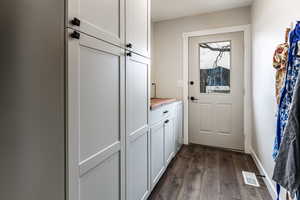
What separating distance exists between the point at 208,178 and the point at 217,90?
62.5 inches

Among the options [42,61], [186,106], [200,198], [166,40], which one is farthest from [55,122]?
[166,40]

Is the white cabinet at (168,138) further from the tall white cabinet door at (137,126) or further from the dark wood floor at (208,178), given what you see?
the tall white cabinet door at (137,126)

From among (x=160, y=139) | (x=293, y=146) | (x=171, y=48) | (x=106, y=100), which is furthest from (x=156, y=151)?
(x=171, y=48)

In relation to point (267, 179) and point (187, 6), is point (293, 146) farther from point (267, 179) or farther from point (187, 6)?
point (187, 6)

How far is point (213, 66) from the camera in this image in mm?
3064

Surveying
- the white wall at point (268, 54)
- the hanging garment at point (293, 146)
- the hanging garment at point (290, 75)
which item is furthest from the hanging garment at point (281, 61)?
the hanging garment at point (293, 146)

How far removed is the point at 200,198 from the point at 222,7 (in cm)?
286

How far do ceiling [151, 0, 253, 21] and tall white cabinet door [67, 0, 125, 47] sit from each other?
181cm

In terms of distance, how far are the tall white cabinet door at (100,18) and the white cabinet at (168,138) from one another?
1351mm

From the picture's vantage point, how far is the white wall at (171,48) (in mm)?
3064

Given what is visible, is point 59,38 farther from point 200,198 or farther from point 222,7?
point 222,7

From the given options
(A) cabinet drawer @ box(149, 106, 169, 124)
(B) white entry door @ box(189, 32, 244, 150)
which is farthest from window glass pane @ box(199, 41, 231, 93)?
(A) cabinet drawer @ box(149, 106, 169, 124)

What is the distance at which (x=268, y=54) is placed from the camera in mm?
1812

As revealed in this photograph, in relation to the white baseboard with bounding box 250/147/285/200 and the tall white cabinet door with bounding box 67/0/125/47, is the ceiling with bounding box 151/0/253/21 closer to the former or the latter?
the tall white cabinet door with bounding box 67/0/125/47
